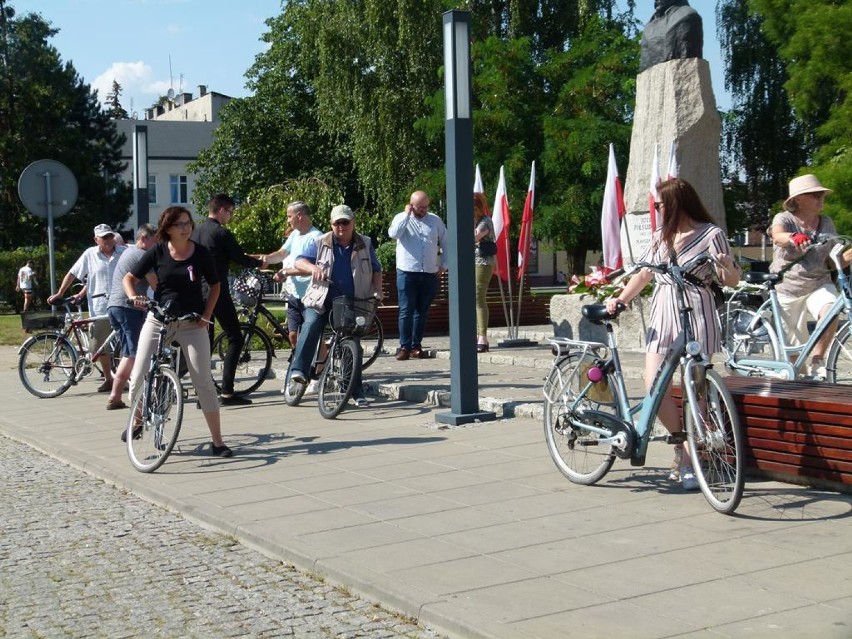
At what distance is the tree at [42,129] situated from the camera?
177 feet

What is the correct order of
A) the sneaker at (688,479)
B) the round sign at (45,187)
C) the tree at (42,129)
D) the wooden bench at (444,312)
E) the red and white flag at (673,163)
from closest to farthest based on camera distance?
the sneaker at (688,479) → the red and white flag at (673,163) → the round sign at (45,187) → the wooden bench at (444,312) → the tree at (42,129)

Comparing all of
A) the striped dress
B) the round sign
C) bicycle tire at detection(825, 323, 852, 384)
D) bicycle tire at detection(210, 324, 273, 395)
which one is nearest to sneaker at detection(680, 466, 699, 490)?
the striped dress

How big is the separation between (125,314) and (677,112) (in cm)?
700

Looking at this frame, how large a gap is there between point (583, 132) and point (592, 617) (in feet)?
103

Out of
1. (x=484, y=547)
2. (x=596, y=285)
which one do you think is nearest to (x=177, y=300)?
(x=484, y=547)

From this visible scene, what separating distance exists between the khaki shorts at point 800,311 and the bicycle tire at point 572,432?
2.39 metres

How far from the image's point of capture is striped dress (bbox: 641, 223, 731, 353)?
674 cm

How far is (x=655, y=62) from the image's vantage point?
49.8 feet

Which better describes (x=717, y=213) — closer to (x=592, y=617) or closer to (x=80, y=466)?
(x=80, y=466)

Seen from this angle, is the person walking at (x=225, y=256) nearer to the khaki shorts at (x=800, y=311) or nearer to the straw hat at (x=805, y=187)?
the khaki shorts at (x=800, y=311)

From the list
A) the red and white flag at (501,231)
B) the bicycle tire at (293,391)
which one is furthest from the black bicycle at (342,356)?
the red and white flag at (501,231)

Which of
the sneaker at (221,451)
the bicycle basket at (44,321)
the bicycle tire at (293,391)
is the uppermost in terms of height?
the bicycle basket at (44,321)

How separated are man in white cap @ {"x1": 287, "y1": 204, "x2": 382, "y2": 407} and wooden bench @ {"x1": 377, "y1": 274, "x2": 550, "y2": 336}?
585 centimetres

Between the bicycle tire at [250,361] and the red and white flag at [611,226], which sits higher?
the red and white flag at [611,226]
